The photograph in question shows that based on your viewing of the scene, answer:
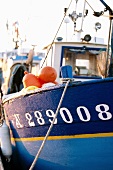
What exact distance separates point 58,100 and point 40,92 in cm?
30

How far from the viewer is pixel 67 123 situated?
483 centimetres

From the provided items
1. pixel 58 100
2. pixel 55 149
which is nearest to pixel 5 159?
pixel 55 149

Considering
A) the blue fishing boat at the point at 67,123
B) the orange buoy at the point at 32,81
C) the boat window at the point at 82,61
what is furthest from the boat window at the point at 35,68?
the blue fishing boat at the point at 67,123

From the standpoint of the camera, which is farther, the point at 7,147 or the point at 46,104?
the point at 7,147

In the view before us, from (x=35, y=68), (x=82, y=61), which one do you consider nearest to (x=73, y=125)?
(x=82, y=61)

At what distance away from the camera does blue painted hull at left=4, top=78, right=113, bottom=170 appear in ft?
15.1

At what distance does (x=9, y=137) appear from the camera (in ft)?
18.9

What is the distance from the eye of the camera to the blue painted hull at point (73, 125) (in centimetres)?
460

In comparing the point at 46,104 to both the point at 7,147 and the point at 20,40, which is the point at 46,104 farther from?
the point at 20,40

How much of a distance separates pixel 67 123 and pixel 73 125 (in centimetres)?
8

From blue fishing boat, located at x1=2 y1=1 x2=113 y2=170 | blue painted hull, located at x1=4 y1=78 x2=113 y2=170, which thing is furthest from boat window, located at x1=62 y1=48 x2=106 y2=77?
blue painted hull, located at x1=4 y1=78 x2=113 y2=170

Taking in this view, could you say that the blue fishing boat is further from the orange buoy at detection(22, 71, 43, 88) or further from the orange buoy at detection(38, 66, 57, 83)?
the orange buoy at detection(38, 66, 57, 83)

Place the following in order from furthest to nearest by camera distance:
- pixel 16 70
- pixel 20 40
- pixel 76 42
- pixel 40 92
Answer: pixel 20 40 → pixel 16 70 → pixel 76 42 → pixel 40 92

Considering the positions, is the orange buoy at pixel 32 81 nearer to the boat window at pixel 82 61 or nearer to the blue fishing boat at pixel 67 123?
the blue fishing boat at pixel 67 123
